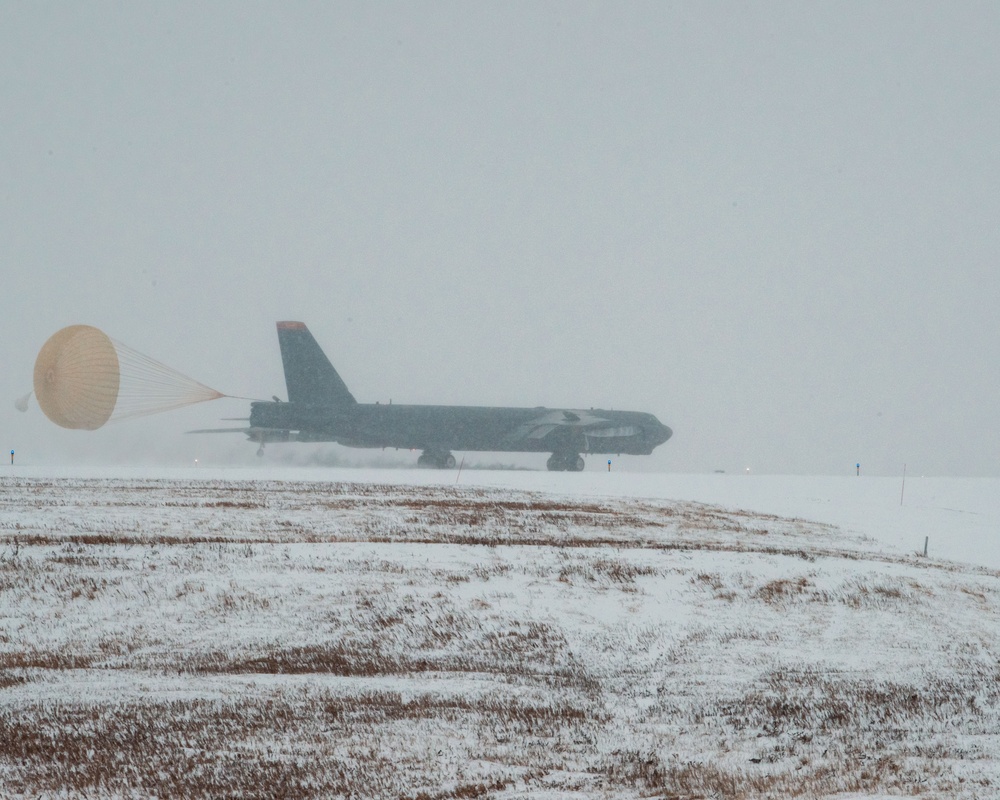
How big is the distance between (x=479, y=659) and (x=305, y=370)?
42.6 m

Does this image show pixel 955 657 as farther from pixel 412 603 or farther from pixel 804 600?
pixel 412 603

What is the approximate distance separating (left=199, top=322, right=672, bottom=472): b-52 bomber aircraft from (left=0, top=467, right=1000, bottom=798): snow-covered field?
1187 inches

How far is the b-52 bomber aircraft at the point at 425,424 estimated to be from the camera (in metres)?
51.1

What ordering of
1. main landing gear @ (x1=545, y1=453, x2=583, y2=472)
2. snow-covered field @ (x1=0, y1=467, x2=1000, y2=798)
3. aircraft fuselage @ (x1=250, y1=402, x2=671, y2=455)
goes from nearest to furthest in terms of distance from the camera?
1. snow-covered field @ (x1=0, y1=467, x2=1000, y2=798)
2. aircraft fuselage @ (x1=250, y1=402, x2=671, y2=455)
3. main landing gear @ (x1=545, y1=453, x2=583, y2=472)

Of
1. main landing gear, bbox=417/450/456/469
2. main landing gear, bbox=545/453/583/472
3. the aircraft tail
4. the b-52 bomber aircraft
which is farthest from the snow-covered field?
main landing gear, bbox=545/453/583/472

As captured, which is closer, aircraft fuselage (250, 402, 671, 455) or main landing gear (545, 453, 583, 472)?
aircraft fuselage (250, 402, 671, 455)

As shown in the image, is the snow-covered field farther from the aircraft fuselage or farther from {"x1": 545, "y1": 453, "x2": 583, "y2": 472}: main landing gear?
{"x1": 545, "y1": 453, "x2": 583, "y2": 472}: main landing gear

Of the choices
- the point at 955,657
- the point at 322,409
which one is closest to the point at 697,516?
the point at 955,657

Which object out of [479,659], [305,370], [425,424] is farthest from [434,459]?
[479,659]

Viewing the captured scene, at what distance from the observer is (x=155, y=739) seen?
7934 mm

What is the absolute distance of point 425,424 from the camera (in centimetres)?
5303

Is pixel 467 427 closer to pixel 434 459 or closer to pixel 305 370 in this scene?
pixel 434 459

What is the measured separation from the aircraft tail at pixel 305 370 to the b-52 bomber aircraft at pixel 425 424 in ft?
0.19

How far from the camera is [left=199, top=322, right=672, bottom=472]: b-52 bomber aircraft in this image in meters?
51.1
